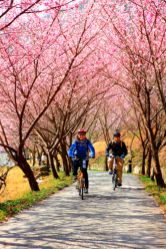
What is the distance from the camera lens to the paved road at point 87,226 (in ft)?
19.6

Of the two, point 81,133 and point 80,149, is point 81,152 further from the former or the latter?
point 81,133

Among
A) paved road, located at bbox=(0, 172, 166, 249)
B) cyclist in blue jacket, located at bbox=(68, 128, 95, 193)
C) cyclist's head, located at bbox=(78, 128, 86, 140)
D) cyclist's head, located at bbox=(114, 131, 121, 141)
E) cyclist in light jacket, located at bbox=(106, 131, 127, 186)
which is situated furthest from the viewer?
cyclist in light jacket, located at bbox=(106, 131, 127, 186)

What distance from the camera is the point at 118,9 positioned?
43.0 ft

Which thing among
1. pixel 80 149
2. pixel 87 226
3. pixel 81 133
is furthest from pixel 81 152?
pixel 87 226

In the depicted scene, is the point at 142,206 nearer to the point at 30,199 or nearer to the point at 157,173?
the point at 30,199

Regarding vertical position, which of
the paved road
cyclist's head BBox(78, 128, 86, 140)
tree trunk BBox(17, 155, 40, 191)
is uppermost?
cyclist's head BBox(78, 128, 86, 140)

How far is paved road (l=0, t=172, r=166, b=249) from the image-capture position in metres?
5.98

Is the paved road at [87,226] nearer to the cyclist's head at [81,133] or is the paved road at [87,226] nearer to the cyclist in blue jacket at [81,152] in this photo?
the cyclist in blue jacket at [81,152]

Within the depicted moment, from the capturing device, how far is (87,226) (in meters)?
7.24

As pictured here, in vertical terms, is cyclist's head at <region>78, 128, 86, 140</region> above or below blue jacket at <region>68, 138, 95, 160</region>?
above

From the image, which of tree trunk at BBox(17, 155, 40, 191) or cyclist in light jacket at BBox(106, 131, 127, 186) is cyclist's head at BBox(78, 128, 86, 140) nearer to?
cyclist in light jacket at BBox(106, 131, 127, 186)

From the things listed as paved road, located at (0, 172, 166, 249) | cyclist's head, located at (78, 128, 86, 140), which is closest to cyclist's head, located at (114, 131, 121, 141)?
cyclist's head, located at (78, 128, 86, 140)

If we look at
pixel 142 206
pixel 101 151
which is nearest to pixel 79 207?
pixel 142 206

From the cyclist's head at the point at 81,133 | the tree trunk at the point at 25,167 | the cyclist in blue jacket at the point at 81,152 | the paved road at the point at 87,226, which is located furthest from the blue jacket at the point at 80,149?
the tree trunk at the point at 25,167
